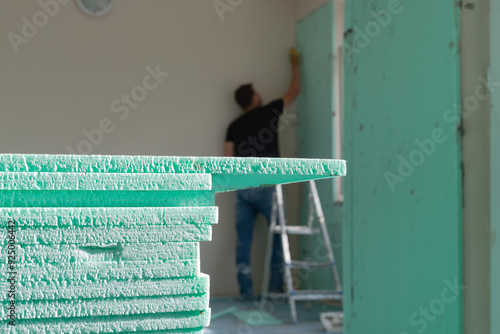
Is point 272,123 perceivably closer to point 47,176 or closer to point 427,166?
point 427,166

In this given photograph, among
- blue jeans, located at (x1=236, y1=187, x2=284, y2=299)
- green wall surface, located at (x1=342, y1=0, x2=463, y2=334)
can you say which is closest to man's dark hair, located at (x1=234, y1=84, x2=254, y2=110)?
blue jeans, located at (x1=236, y1=187, x2=284, y2=299)

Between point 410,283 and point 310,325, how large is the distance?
1950 mm

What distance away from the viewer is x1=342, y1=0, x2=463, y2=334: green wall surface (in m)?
1.92

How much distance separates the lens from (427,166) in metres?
2.04

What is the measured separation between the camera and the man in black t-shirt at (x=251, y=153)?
16.1 ft

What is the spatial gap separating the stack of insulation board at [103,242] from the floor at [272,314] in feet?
10.1

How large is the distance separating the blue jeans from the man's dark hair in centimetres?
69

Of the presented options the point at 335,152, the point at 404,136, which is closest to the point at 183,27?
the point at 335,152

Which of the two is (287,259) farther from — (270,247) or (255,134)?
(255,134)

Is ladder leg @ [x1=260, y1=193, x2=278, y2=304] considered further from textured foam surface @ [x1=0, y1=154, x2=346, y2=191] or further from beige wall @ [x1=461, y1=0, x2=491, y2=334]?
textured foam surface @ [x1=0, y1=154, x2=346, y2=191]

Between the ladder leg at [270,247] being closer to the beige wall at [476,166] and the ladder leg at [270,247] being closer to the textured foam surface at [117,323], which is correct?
the beige wall at [476,166]

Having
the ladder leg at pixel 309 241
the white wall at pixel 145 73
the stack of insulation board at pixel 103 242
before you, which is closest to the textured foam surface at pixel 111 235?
the stack of insulation board at pixel 103 242

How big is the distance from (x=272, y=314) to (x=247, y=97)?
171cm

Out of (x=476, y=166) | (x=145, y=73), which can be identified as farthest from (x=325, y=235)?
(x=476, y=166)
